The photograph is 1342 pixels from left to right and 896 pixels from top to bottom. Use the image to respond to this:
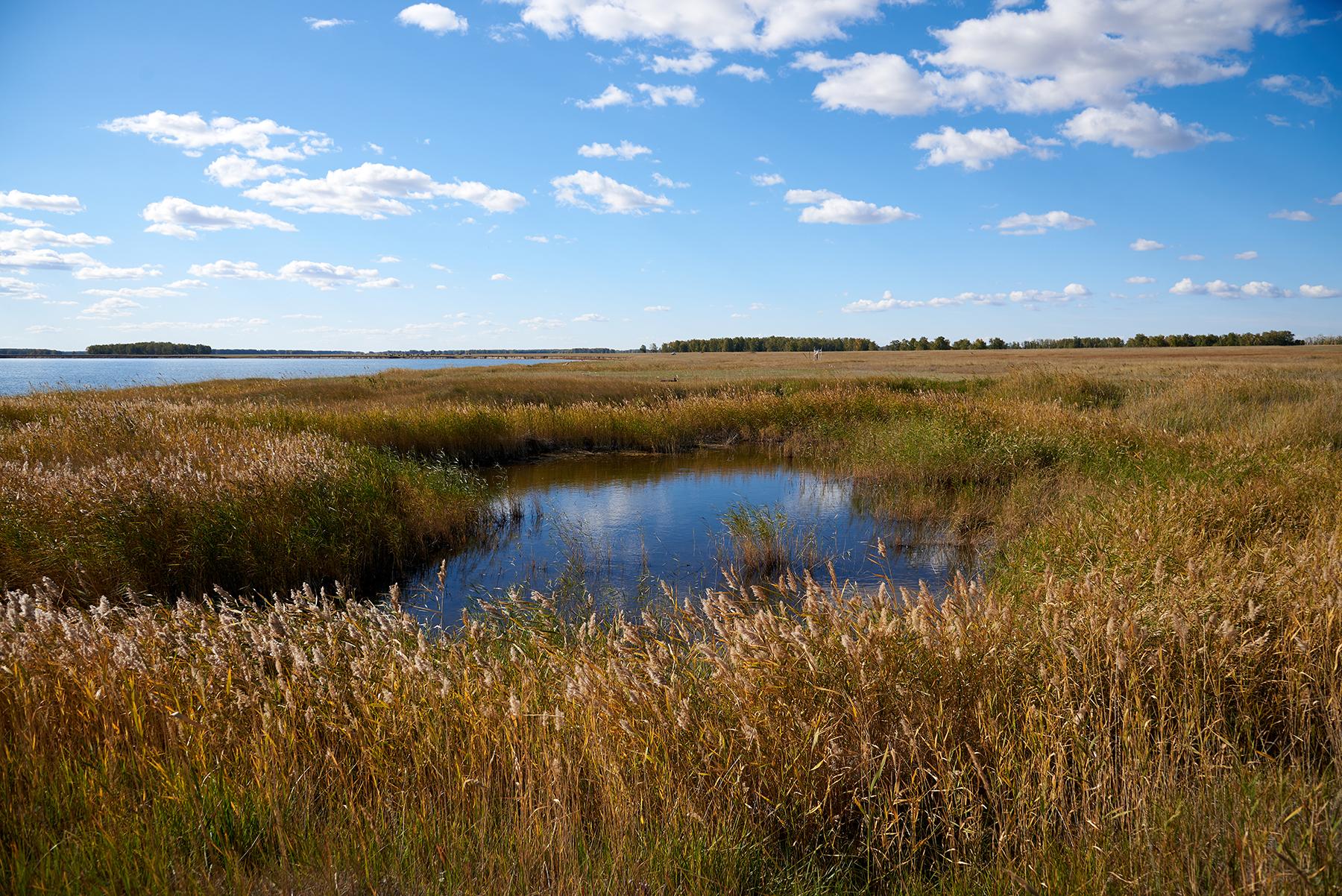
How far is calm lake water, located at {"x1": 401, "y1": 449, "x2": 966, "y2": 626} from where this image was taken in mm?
8344

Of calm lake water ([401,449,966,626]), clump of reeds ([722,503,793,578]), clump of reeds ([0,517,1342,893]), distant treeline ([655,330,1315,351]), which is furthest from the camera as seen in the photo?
distant treeline ([655,330,1315,351])

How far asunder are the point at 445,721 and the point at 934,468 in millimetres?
11179

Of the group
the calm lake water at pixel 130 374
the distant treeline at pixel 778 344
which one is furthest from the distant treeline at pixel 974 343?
the calm lake water at pixel 130 374

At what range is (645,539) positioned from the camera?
10.4 m

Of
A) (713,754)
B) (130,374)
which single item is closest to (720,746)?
(713,754)

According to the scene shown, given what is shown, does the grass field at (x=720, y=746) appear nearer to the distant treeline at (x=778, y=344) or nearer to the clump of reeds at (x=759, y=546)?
the clump of reeds at (x=759, y=546)

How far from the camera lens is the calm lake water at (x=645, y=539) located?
27.4 ft

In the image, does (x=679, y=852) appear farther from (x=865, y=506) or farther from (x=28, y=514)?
(x=865, y=506)

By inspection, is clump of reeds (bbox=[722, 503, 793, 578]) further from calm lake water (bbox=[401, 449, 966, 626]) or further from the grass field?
the grass field

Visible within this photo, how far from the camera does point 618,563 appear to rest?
9.18 meters

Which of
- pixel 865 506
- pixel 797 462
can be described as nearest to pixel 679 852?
pixel 865 506

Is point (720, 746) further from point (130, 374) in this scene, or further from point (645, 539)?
point (130, 374)

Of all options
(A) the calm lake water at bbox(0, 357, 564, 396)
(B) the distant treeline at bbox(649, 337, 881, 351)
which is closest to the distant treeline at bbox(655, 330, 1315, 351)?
(B) the distant treeline at bbox(649, 337, 881, 351)

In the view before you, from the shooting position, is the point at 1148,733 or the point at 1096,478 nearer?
the point at 1148,733
